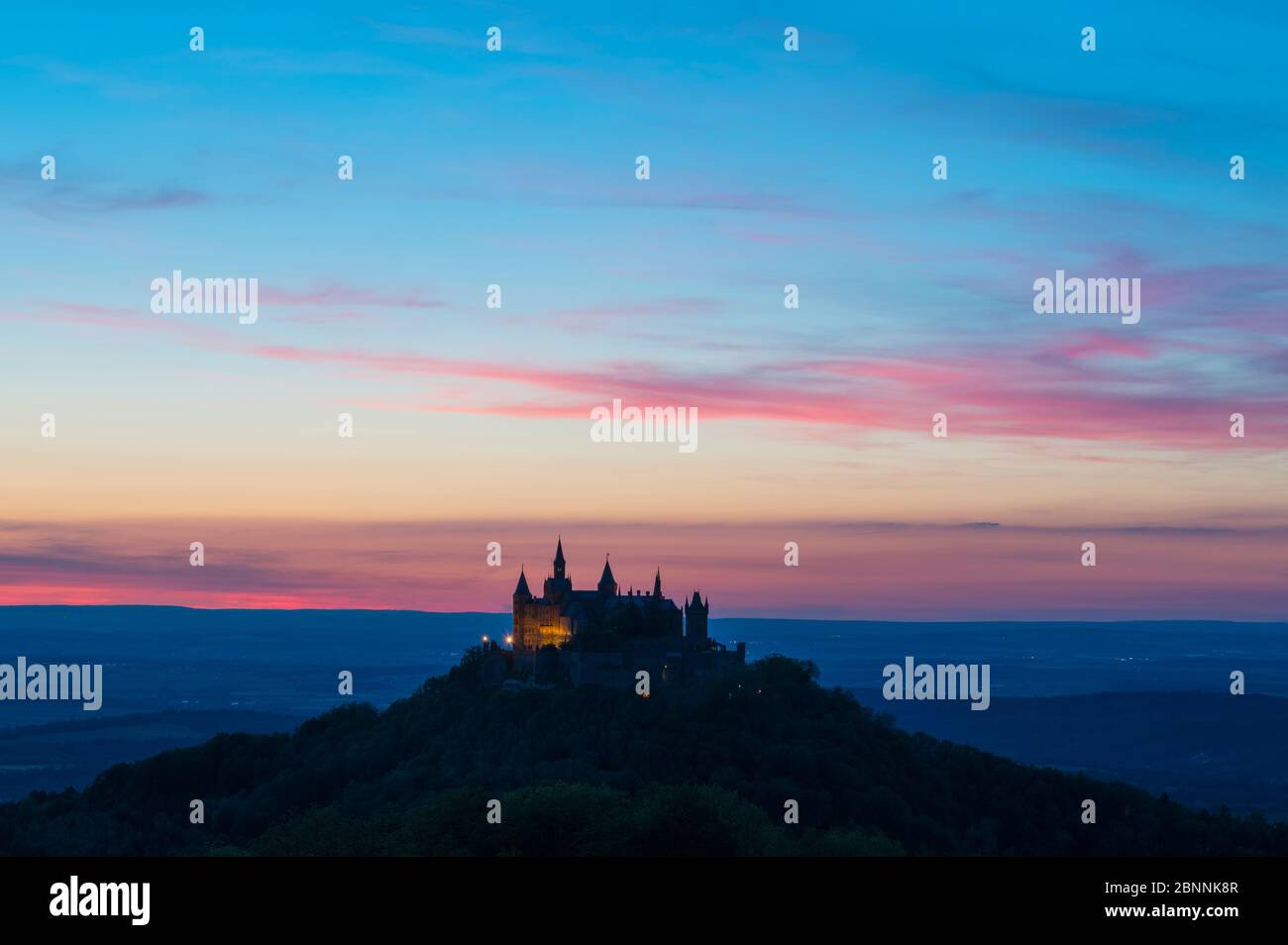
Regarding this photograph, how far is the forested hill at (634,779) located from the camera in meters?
93.6

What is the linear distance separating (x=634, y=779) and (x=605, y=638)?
45.5 feet

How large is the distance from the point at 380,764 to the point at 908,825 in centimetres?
3860

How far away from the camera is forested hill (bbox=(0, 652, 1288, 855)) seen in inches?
3684

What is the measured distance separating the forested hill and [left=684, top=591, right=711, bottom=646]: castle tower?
4.81 m

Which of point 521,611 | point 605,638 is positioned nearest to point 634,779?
point 605,638

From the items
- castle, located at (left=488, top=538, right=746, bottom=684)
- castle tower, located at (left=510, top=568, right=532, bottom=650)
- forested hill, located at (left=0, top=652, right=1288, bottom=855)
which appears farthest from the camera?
castle tower, located at (left=510, top=568, right=532, bottom=650)

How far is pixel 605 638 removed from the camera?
104 meters

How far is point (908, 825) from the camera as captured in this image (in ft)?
311

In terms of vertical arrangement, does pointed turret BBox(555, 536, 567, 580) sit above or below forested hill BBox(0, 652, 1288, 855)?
above

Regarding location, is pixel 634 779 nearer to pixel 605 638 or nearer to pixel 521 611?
pixel 605 638

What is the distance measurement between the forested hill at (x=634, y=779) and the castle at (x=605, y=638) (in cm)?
196

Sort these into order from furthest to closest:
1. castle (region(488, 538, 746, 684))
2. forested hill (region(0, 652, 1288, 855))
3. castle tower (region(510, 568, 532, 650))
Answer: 1. castle tower (region(510, 568, 532, 650))
2. castle (region(488, 538, 746, 684))
3. forested hill (region(0, 652, 1288, 855))
